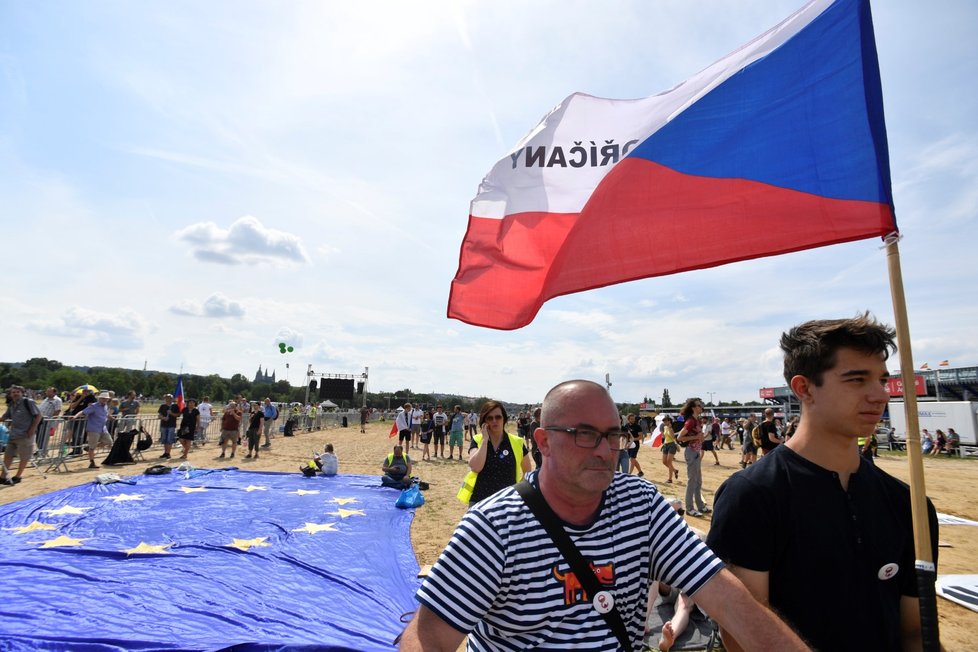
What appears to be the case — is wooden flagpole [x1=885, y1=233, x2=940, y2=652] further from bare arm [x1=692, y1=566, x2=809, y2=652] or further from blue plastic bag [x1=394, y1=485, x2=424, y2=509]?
blue plastic bag [x1=394, y1=485, x2=424, y2=509]

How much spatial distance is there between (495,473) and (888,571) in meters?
3.54

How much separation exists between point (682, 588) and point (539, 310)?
2495 mm

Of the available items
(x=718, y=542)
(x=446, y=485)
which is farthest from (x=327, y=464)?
(x=718, y=542)

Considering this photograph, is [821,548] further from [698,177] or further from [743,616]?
[698,177]

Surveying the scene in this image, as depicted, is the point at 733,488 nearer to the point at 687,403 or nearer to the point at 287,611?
the point at 287,611

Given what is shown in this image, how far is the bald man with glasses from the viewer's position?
1600 millimetres

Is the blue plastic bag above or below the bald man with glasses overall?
below

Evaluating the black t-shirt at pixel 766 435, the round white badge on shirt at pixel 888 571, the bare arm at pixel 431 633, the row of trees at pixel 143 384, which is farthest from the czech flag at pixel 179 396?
the row of trees at pixel 143 384

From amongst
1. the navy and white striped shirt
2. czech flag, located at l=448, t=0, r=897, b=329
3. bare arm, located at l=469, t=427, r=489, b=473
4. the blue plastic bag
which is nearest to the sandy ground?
the blue plastic bag

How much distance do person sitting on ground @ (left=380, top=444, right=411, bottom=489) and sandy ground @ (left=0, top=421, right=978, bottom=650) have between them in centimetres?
74

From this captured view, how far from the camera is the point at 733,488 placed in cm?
219


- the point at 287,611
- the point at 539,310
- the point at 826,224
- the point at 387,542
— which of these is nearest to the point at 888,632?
the point at 826,224

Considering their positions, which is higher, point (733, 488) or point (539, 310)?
point (539, 310)

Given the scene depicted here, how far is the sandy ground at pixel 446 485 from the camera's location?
707cm
